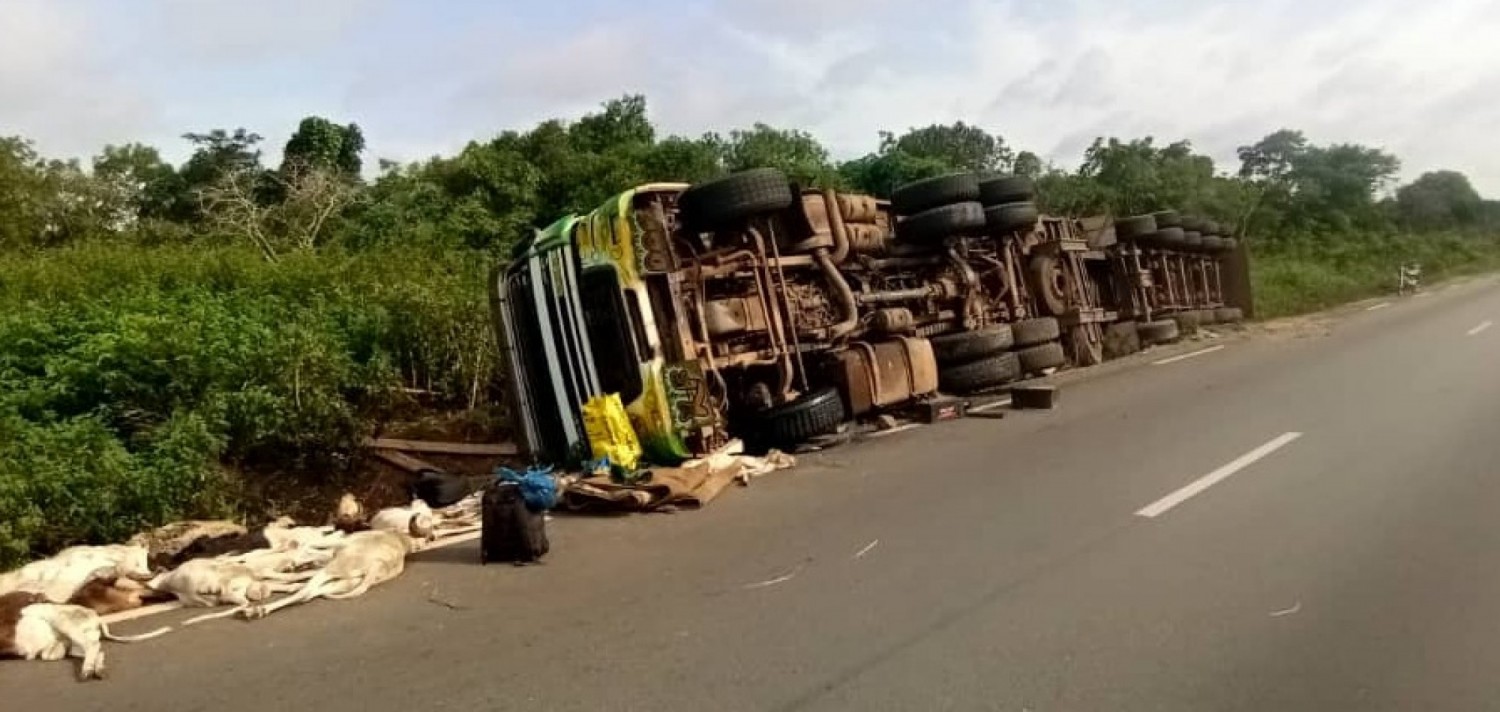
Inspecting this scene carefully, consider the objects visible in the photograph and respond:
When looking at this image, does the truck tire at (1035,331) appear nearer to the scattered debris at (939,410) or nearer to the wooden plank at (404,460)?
the scattered debris at (939,410)

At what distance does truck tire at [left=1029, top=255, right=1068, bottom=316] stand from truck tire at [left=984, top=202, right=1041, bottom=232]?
37.1 inches

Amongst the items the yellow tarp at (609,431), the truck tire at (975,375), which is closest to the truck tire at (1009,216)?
the truck tire at (975,375)

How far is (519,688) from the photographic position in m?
3.79

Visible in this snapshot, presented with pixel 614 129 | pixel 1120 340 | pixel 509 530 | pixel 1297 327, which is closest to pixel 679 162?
pixel 614 129

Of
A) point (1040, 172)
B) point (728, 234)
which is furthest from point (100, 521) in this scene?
point (1040, 172)

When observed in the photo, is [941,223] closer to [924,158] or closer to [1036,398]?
[1036,398]

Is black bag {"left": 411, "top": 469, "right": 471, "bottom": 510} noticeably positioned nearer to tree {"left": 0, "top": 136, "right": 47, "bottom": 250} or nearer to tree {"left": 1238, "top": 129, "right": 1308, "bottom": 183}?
tree {"left": 0, "top": 136, "right": 47, "bottom": 250}

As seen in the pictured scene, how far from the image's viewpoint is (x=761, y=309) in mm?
A: 9148

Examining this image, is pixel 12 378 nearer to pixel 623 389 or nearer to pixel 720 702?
pixel 623 389

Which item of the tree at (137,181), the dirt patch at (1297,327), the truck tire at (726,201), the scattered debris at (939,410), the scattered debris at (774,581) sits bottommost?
the dirt patch at (1297,327)

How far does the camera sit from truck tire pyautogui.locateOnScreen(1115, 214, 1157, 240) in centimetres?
1875

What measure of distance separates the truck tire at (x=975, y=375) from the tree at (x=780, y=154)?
9.47 meters

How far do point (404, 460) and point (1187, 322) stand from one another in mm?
15745

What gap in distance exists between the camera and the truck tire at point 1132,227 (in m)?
18.8
